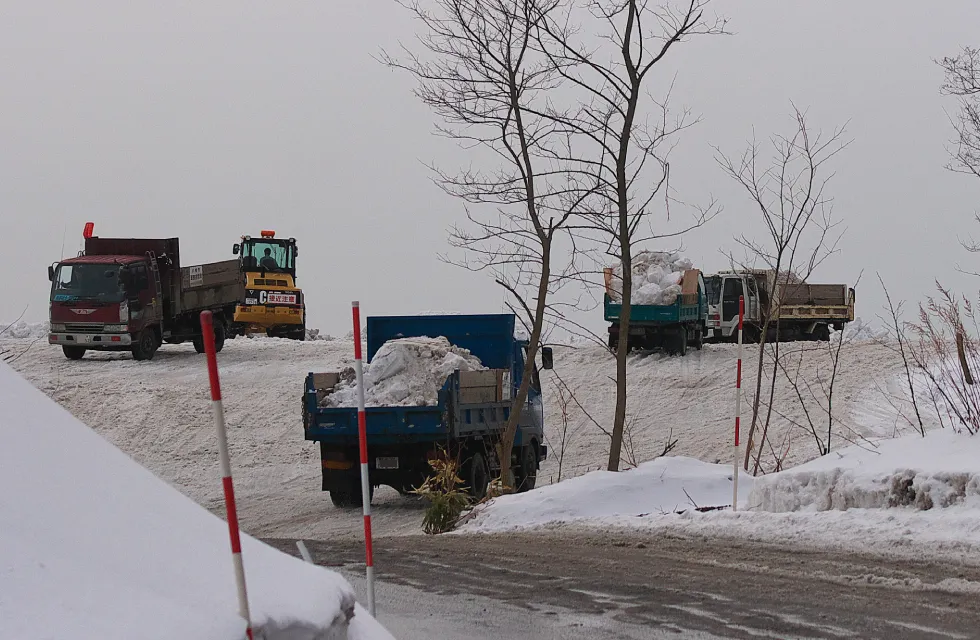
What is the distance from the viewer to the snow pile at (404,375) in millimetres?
16797

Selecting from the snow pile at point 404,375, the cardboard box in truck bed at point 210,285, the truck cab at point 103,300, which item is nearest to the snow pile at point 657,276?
the cardboard box in truck bed at point 210,285

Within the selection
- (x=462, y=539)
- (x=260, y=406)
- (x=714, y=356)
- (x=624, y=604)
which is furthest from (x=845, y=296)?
(x=624, y=604)

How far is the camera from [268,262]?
3953 cm

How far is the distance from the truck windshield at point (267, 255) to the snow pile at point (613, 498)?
26.8m

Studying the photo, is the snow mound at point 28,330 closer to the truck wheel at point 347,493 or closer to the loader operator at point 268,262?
the loader operator at point 268,262

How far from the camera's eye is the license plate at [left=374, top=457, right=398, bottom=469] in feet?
54.3

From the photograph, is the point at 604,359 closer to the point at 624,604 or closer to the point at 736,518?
the point at 736,518

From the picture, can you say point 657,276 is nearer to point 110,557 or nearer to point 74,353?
point 74,353

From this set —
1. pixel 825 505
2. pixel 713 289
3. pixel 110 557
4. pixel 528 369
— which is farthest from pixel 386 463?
pixel 713 289

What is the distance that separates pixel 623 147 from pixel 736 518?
640cm

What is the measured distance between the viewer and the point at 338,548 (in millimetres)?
11305

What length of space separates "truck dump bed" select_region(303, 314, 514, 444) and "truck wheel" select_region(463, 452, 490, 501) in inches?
15.8

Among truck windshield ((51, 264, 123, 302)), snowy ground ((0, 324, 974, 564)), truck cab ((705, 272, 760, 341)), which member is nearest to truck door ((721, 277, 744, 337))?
truck cab ((705, 272, 760, 341))

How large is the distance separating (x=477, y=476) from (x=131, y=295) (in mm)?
16428
